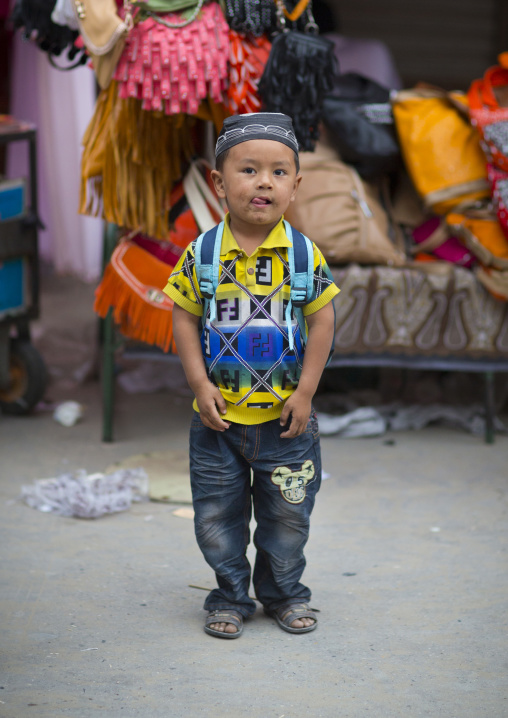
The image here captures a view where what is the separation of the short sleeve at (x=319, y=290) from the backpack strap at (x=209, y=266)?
9.4 inches

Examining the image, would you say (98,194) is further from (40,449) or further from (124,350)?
(40,449)

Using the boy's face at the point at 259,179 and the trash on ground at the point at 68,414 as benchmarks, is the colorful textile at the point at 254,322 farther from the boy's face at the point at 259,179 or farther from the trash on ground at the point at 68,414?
the trash on ground at the point at 68,414

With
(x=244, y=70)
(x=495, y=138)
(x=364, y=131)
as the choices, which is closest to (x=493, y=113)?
(x=495, y=138)

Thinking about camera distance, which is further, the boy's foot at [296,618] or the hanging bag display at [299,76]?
the hanging bag display at [299,76]

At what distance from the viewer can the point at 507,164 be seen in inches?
160

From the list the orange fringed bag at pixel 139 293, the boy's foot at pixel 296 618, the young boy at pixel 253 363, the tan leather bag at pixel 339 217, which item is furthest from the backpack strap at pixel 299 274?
the tan leather bag at pixel 339 217

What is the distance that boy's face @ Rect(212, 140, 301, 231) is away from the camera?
221 cm

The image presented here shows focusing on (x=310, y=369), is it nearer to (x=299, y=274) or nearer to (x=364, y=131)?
(x=299, y=274)

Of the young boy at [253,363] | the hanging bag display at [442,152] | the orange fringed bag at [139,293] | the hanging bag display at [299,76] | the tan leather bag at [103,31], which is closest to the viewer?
the young boy at [253,363]

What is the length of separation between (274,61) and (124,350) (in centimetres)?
152

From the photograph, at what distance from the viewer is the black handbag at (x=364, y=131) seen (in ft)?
14.3

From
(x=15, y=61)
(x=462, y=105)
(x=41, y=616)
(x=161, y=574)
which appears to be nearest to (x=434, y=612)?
(x=161, y=574)

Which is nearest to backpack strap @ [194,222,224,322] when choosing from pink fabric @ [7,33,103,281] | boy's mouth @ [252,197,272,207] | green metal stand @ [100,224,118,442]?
boy's mouth @ [252,197,272,207]

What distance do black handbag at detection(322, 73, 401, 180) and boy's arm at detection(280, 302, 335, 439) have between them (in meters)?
2.21
